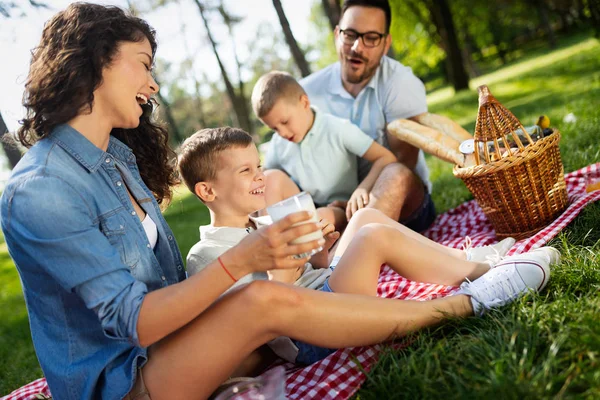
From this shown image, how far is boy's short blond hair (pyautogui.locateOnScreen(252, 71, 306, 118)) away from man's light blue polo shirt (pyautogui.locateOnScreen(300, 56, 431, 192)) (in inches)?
27.8

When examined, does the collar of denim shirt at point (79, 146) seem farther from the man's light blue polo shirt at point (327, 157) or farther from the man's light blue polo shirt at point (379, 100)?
the man's light blue polo shirt at point (379, 100)

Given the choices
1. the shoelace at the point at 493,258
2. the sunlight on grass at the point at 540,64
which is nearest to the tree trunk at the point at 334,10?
the sunlight on grass at the point at 540,64

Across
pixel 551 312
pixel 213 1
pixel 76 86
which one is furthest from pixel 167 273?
pixel 213 1

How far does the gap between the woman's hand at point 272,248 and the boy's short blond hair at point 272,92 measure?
1980 mm

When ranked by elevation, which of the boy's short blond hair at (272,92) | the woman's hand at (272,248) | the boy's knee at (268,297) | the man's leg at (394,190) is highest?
the boy's short blond hair at (272,92)

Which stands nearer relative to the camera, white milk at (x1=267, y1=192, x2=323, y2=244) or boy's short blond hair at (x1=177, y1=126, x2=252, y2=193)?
white milk at (x1=267, y1=192, x2=323, y2=244)

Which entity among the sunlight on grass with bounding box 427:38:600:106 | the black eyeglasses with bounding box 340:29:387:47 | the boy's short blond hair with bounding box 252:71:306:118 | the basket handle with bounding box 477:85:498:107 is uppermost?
the black eyeglasses with bounding box 340:29:387:47

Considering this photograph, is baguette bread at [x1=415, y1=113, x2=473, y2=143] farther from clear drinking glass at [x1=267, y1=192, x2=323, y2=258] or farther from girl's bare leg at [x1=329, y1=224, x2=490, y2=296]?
clear drinking glass at [x1=267, y1=192, x2=323, y2=258]

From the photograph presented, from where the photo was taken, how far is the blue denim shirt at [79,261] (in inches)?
70.6

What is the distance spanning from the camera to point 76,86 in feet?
6.68

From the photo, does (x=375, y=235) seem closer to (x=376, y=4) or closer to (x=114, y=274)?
(x=114, y=274)

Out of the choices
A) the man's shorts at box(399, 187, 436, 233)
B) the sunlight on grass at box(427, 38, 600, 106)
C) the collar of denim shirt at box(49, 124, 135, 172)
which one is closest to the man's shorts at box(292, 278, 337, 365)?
the collar of denim shirt at box(49, 124, 135, 172)

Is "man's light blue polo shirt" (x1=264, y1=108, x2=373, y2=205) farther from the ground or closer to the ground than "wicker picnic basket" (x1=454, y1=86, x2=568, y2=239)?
farther from the ground

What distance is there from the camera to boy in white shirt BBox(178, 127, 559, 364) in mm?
2363
